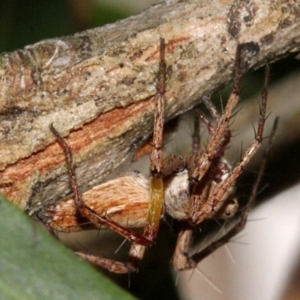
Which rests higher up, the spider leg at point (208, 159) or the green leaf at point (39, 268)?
the spider leg at point (208, 159)

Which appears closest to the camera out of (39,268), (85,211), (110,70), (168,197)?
(39,268)

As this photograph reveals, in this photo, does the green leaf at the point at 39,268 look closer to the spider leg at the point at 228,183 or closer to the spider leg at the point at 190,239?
the spider leg at the point at 228,183

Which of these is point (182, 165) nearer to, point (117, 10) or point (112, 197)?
point (112, 197)

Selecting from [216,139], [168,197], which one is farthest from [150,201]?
[216,139]

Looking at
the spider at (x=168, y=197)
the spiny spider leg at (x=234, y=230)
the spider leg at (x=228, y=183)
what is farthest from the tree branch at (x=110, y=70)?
the spiny spider leg at (x=234, y=230)

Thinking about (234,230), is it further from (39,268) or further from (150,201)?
(39,268)

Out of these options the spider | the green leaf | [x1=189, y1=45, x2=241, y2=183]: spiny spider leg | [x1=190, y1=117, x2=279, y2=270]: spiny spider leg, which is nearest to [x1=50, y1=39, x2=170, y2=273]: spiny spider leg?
the spider

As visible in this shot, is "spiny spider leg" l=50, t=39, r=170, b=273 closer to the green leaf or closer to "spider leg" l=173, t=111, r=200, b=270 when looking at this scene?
"spider leg" l=173, t=111, r=200, b=270
